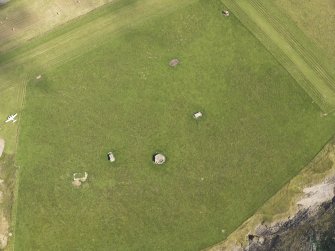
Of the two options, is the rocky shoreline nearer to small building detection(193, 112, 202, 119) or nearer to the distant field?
small building detection(193, 112, 202, 119)

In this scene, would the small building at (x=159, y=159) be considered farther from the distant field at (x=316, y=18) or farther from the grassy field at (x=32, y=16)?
the distant field at (x=316, y=18)

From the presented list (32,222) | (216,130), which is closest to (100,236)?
(32,222)

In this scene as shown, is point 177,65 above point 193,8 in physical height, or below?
below

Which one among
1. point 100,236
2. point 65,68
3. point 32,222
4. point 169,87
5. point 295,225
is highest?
point 65,68

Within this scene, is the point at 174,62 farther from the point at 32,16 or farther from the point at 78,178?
the point at 32,16

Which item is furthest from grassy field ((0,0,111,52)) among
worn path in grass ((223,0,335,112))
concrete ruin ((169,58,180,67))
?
worn path in grass ((223,0,335,112))

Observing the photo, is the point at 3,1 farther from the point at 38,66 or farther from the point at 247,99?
the point at 247,99

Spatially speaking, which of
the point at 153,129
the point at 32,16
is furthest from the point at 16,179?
the point at 32,16
